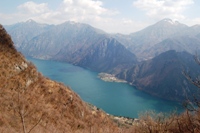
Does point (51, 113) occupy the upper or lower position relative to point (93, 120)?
upper

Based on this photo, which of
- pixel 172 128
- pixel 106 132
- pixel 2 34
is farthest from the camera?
pixel 2 34

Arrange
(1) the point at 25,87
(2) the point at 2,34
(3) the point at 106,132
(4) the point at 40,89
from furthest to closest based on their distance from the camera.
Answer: (2) the point at 2,34
(4) the point at 40,89
(1) the point at 25,87
(3) the point at 106,132

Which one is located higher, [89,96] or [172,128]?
[172,128]

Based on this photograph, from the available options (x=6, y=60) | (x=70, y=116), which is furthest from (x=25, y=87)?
(x=70, y=116)

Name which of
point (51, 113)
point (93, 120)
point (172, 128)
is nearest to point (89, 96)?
point (93, 120)

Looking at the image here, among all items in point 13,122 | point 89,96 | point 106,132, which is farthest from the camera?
point 89,96

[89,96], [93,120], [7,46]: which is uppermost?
[7,46]

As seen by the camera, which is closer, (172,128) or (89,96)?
(172,128)

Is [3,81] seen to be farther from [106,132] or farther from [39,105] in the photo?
[106,132]

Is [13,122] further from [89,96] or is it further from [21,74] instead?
[89,96]
